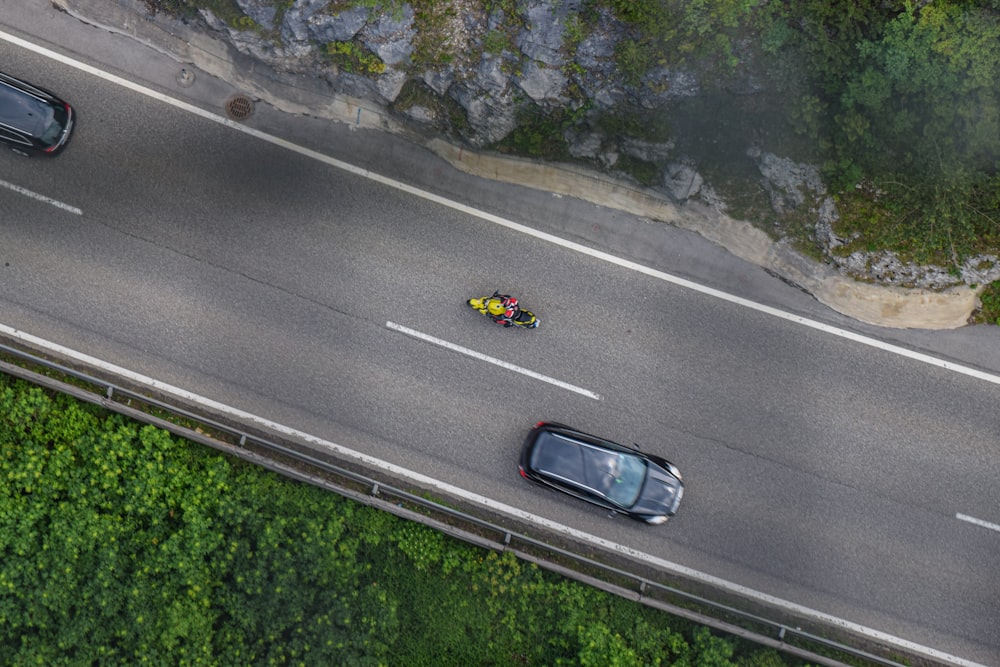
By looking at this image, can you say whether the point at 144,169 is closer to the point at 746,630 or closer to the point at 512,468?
the point at 512,468

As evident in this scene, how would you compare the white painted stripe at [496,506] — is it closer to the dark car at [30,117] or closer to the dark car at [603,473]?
the dark car at [603,473]

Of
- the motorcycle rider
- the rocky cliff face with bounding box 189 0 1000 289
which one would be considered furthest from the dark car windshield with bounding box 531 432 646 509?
the rocky cliff face with bounding box 189 0 1000 289

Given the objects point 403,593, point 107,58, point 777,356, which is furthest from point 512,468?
point 107,58

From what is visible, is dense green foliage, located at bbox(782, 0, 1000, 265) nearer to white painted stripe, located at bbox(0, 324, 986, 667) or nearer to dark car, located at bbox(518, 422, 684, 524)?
dark car, located at bbox(518, 422, 684, 524)

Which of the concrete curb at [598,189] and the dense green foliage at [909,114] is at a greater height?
the dense green foliage at [909,114]

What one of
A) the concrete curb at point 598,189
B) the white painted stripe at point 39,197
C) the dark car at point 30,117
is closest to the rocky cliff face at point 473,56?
the concrete curb at point 598,189

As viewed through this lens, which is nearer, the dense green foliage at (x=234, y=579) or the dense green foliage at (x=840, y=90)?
the dense green foliage at (x=840, y=90)
